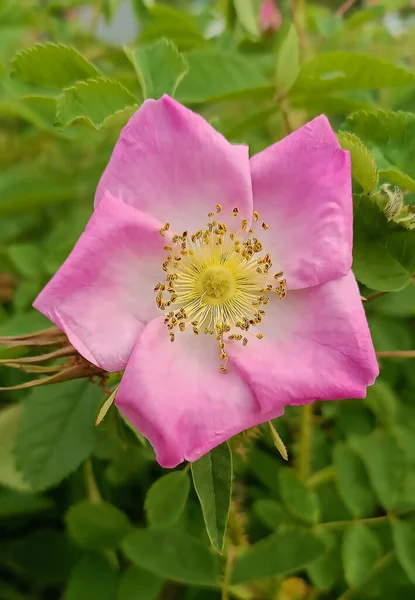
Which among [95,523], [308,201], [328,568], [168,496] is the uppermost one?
[308,201]

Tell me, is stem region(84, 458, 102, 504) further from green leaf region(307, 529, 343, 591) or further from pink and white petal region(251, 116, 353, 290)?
pink and white petal region(251, 116, 353, 290)

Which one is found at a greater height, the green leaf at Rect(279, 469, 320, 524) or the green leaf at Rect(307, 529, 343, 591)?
the green leaf at Rect(279, 469, 320, 524)

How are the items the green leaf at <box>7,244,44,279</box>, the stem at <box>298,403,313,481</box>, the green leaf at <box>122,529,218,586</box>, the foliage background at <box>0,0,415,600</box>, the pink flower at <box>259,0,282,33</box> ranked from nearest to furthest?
the foliage background at <box>0,0,415,600</box> < the green leaf at <box>122,529,218,586</box> < the stem at <box>298,403,313,481</box> < the green leaf at <box>7,244,44,279</box> < the pink flower at <box>259,0,282,33</box>

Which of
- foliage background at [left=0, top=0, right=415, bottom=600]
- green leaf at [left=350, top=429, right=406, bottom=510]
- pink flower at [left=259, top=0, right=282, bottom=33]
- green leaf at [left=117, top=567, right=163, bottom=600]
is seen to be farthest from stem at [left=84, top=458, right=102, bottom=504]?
pink flower at [left=259, top=0, right=282, bottom=33]

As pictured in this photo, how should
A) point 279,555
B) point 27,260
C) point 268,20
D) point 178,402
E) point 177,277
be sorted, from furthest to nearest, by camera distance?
point 268,20 → point 27,260 → point 279,555 → point 177,277 → point 178,402

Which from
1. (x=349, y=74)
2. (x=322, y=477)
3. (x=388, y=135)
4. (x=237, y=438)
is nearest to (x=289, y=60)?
(x=349, y=74)

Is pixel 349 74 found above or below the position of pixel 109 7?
below

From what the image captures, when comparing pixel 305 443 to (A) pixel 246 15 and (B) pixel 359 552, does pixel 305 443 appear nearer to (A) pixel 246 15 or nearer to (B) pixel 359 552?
(B) pixel 359 552

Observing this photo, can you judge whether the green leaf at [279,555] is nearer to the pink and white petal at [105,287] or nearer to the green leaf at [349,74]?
the pink and white petal at [105,287]
